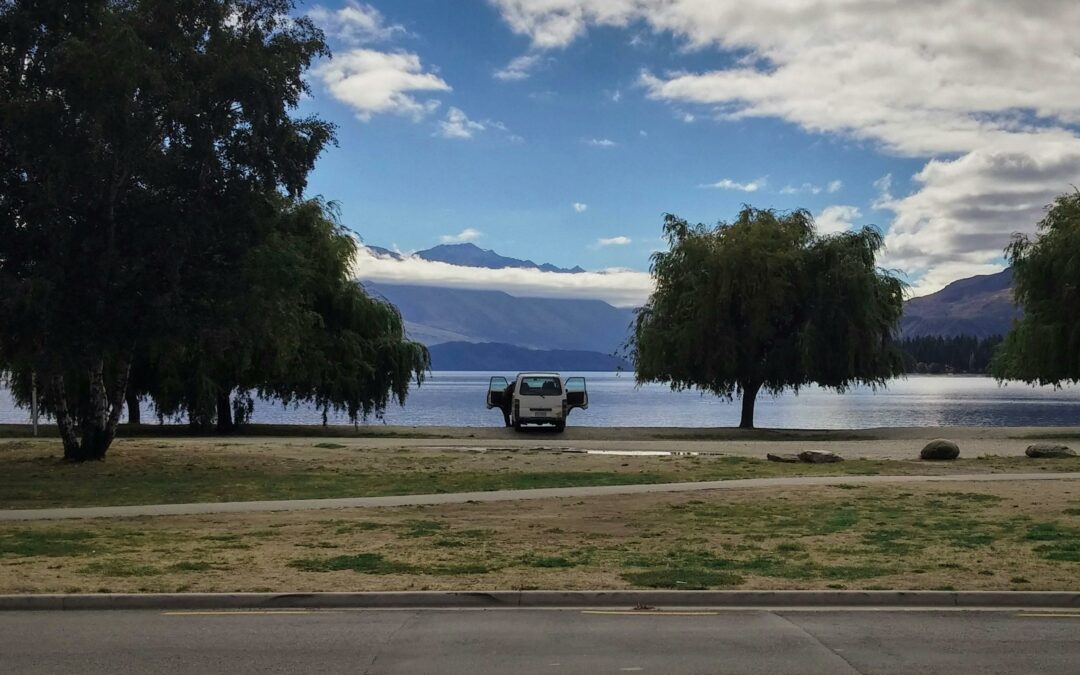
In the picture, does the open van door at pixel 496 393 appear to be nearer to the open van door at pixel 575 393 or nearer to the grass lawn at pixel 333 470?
the open van door at pixel 575 393

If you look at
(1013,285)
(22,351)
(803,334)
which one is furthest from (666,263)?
(22,351)

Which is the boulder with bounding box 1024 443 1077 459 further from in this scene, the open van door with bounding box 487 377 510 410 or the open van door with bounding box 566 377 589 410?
the open van door with bounding box 487 377 510 410

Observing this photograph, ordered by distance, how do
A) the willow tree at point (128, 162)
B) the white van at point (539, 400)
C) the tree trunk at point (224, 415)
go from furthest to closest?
the tree trunk at point (224, 415), the white van at point (539, 400), the willow tree at point (128, 162)

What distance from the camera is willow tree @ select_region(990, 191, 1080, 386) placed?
1457 inches

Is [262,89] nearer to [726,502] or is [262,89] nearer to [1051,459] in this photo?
[726,502]

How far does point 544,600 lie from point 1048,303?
110ft

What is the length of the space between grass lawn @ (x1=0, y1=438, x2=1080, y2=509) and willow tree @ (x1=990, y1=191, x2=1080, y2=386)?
45.3ft

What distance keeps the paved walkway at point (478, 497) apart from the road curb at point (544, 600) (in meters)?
6.12

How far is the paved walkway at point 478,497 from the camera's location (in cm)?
1568

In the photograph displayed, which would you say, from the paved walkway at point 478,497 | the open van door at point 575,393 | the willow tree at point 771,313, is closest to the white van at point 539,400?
the open van door at point 575,393

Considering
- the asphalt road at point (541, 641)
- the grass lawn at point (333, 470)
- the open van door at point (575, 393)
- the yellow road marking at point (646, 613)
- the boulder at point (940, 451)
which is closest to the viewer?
the asphalt road at point (541, 641)

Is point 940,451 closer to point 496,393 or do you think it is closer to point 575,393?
point 575,393

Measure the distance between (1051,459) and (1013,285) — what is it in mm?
16850

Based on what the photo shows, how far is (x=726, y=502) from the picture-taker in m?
17.0
